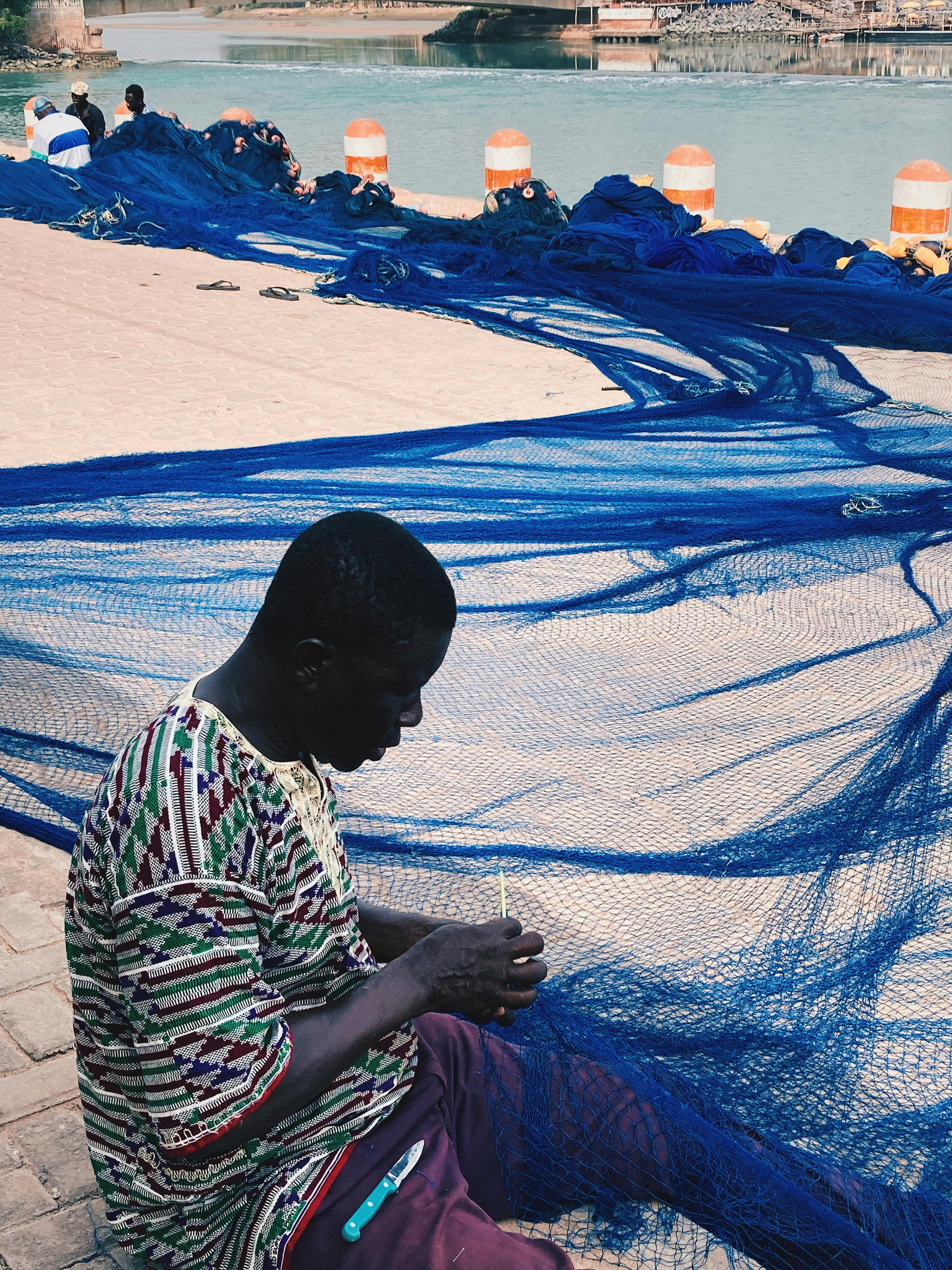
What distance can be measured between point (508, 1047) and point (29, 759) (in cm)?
159

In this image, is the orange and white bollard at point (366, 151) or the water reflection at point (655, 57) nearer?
the orange and white bollard at point (366, 151)

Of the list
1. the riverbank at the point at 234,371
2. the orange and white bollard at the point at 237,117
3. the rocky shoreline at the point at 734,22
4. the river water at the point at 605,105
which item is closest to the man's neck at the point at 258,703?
the riverbank at the point at 234,371

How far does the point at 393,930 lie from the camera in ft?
6.10

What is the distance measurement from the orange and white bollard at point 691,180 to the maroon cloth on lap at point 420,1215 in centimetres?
1141

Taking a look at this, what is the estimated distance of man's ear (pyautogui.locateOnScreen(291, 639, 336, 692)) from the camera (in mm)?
1444

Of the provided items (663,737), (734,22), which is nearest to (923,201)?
(663,737)

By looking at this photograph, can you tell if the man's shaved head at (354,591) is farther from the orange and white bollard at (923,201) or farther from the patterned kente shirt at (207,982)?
the orange and white bollard at (923,201)

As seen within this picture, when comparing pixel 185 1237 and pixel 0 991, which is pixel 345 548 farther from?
pixel 0 991

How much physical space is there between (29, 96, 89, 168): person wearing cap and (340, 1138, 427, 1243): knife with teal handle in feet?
42.2

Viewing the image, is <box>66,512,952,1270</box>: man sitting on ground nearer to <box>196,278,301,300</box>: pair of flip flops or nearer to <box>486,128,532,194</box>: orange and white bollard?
<box>196,278,301,300</box>: pair of flip flops

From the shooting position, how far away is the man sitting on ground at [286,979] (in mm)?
1348

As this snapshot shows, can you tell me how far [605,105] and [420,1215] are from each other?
109 feet

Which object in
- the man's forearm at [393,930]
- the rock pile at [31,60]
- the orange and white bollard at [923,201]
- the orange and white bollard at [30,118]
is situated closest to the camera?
the man's forearm at [393,930]

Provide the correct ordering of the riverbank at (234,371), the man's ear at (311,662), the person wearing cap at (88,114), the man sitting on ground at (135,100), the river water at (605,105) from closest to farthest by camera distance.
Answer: the man's ear at (311,662), the riverbank at (234,371), the person wearing cap at (88,114), the man sitting on ground at (135,100), the river water at (605,105)
